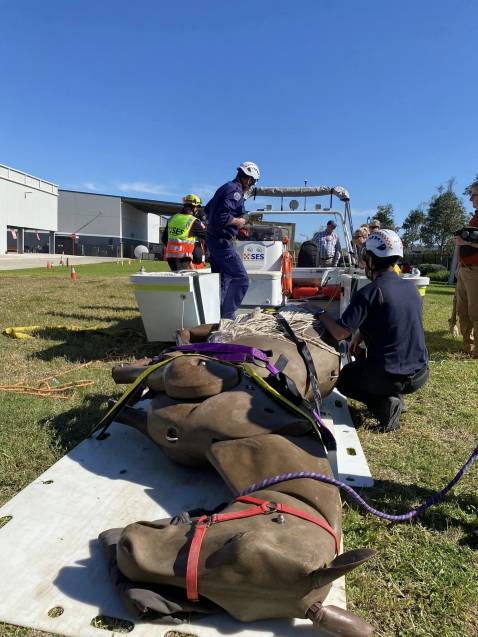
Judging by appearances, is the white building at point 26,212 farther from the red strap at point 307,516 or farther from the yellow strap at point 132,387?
the red strap at point 307,516

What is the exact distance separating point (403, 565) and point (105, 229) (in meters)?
57.8

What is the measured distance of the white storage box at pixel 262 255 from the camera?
7.18 m

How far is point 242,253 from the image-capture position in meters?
7.30

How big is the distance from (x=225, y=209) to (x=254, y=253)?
5.33ft

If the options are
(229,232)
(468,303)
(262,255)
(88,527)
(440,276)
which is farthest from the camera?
(440,276)

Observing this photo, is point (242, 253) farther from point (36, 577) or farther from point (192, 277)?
point (36, 577)

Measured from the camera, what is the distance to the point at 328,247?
9031 mm

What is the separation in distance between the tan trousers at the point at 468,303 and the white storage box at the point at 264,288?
2370 millimetres

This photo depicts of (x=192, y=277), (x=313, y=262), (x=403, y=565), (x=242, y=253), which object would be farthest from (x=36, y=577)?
(x=313, y=262)

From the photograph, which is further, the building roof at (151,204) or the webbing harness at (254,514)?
the building roof at (151,204)

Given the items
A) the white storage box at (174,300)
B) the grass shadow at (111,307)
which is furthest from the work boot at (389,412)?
the grass shadow at (111,307)

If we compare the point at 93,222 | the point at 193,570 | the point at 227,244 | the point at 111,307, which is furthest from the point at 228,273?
the point at 93,222

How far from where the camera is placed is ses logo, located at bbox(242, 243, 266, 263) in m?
7.20

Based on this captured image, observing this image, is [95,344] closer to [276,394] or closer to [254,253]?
[254,253]
